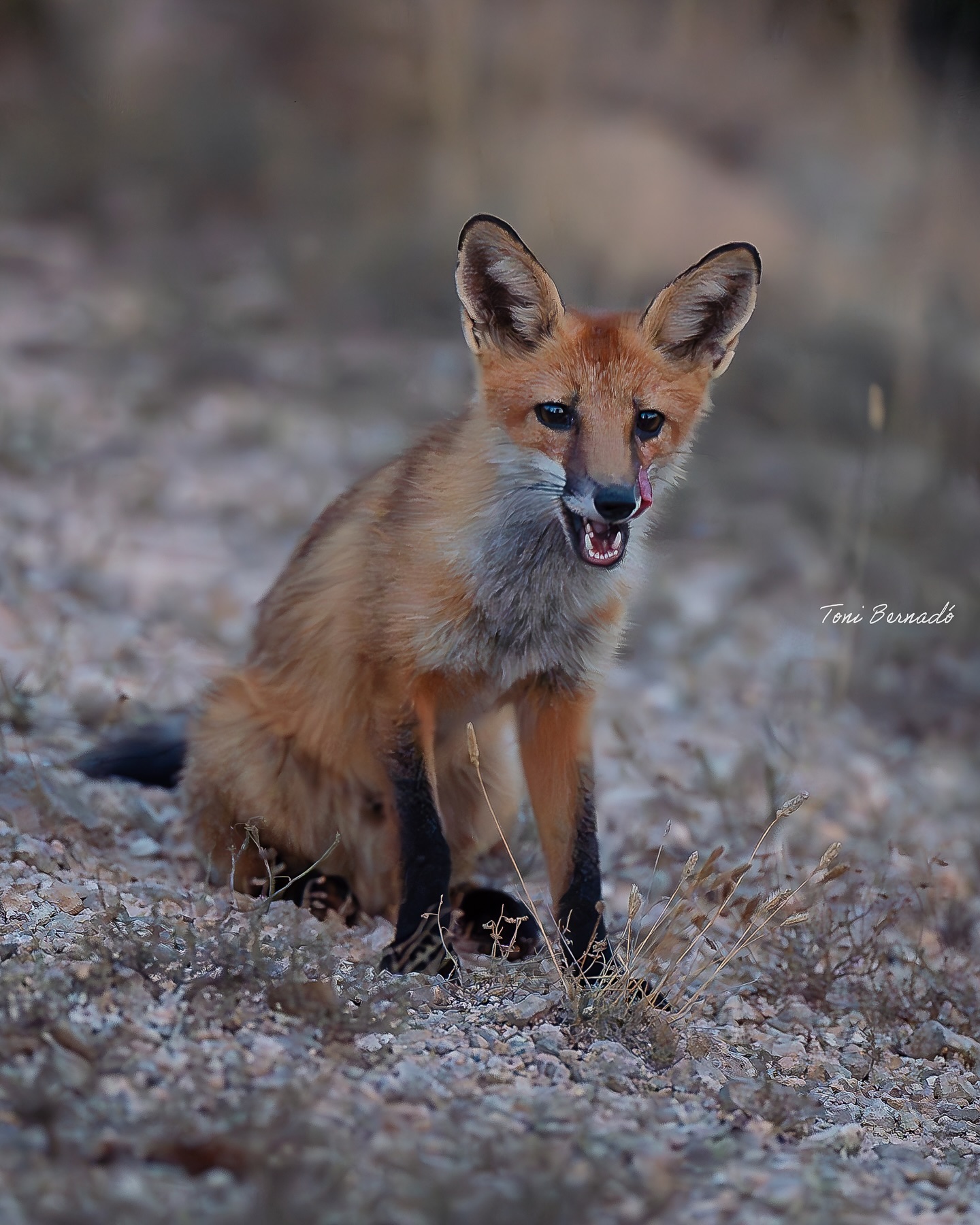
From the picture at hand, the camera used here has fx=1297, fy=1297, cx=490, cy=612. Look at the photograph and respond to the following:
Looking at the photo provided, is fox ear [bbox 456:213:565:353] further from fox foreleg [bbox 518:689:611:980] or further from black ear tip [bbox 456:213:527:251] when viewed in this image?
fox foreleg [bbox 518:689:611:980]

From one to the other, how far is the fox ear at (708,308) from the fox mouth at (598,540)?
2.22 ft

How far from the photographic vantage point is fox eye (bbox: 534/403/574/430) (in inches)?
149

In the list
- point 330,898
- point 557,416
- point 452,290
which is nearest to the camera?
point 557,416

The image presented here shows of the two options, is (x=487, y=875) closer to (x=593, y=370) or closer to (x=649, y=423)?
(x=649, y=423)

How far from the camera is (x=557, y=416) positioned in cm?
379

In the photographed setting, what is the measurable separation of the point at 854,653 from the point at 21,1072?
632 cm

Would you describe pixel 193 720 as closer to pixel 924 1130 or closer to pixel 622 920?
pixel 622 920

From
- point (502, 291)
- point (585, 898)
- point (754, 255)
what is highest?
point (754, 255)

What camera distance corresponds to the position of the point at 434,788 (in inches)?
159

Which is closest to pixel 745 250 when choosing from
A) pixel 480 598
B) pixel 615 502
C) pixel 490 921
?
pixel 615 502

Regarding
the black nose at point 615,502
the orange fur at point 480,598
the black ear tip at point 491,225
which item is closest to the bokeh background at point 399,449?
the orange fur at point 480,598
